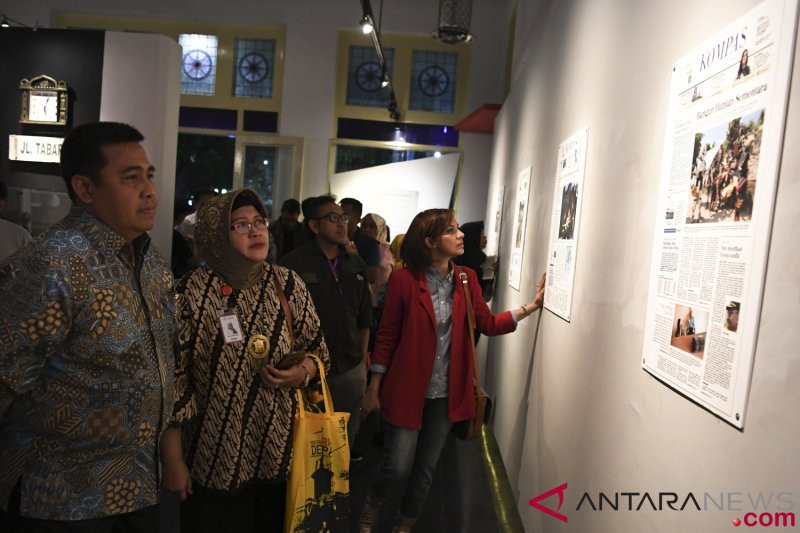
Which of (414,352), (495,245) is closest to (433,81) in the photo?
(495,245)

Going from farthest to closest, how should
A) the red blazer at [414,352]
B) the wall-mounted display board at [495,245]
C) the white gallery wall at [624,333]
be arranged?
the wall-mounted display board at [495,245] < the red blazer at [414,352] < the white gallery wall at [624,333]

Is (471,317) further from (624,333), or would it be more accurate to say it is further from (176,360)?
(176,360)

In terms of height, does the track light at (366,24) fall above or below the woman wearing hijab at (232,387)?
above

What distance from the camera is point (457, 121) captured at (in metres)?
12.0

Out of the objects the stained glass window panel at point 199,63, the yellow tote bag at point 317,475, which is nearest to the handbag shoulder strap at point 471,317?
the yellow tote bag at point 317,475

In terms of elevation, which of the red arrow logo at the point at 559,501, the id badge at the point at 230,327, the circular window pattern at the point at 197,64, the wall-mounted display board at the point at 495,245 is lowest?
the red arrow logo at the point at 559,501

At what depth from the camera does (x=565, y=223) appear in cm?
312

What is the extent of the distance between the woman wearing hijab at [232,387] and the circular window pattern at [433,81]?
10.3m

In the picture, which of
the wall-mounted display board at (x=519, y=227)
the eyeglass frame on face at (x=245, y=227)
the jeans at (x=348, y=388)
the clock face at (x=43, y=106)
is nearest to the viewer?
the eyeglass frame on face at (x=245, y=227)

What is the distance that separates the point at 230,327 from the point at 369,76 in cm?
1060

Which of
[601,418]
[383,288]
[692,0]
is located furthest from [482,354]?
[692,0]

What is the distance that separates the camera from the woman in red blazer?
126 inches

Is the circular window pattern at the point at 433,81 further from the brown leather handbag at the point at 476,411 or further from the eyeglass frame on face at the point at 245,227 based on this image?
the eyeglass frame on face at the point at 245,227

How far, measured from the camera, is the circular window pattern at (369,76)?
12.1m
